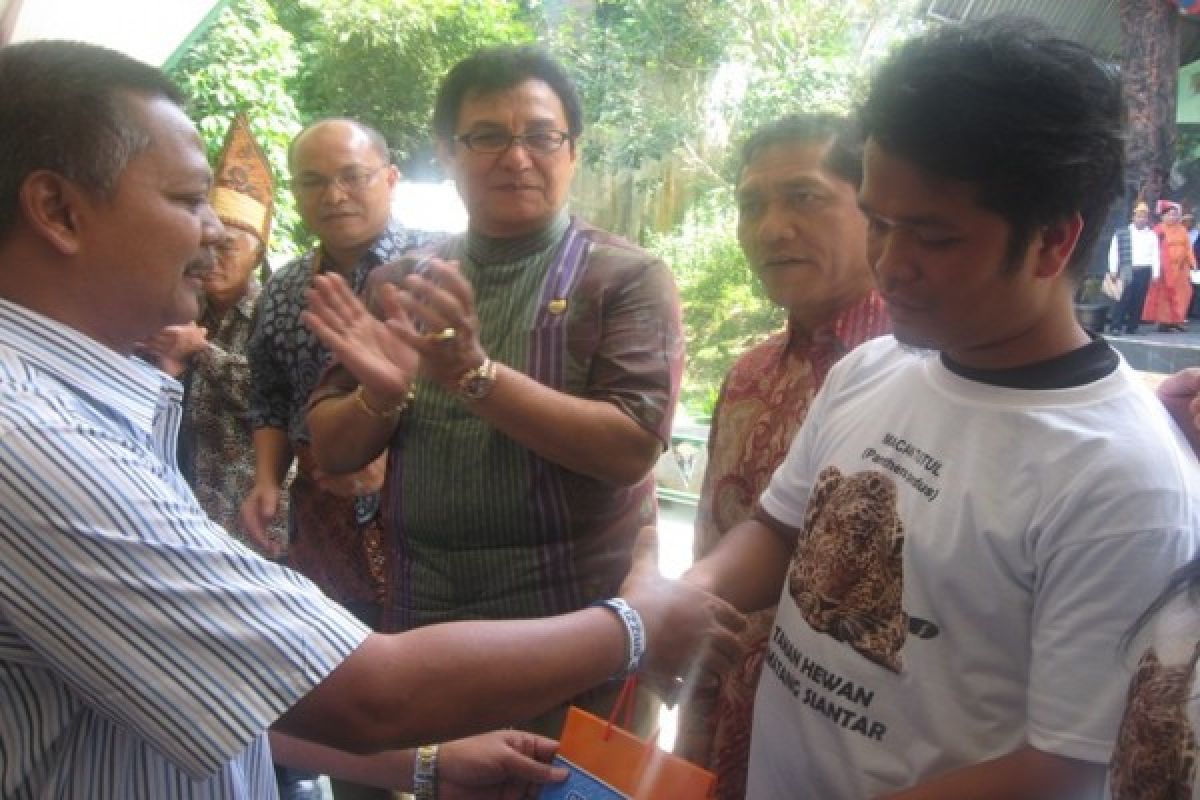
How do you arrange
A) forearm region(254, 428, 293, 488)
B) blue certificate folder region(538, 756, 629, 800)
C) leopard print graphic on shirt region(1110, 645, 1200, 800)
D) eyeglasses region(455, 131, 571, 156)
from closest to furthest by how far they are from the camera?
leopard print graphic on shirt region(1110, 645, 1200, 800)
blue certificate folder region(538, 756, 629, 800)
eyeglasses region(455, 131, 571, 156)
forearm region(254, 428, 293, 488)

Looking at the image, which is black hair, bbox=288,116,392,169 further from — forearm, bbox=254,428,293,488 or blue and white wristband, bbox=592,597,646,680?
blue and white wristband, bbox=592,597,646,680

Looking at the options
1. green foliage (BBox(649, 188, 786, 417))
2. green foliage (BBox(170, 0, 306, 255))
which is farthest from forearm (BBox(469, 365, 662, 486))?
green foliage (BBox(170, 0, 306, 255))

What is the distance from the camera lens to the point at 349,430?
2039 millimetres

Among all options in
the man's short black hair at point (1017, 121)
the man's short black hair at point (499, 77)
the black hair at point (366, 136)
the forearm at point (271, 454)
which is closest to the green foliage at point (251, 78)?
the black hair at point (366, 136)

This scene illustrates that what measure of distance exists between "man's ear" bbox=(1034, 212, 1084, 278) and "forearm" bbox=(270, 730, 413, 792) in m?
1.16

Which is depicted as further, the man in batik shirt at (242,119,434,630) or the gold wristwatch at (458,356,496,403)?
the man in batik shirt at (242,119,434,630)

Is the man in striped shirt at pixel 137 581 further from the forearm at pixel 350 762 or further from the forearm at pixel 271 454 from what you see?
the forearm at pixel 271 454

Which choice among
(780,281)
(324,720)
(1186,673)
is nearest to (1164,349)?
(780,281)

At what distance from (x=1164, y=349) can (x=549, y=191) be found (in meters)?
1.84

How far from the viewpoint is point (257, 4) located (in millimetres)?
7348

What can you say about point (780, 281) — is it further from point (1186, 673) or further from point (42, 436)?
point (42, 436)

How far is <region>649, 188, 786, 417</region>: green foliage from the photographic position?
16.1 ft

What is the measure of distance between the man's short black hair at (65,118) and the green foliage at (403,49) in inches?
179

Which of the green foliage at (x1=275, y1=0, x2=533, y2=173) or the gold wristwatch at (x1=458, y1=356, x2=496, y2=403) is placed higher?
the green foliage at (x1=275, y1=0, x2=533, y2=173)
